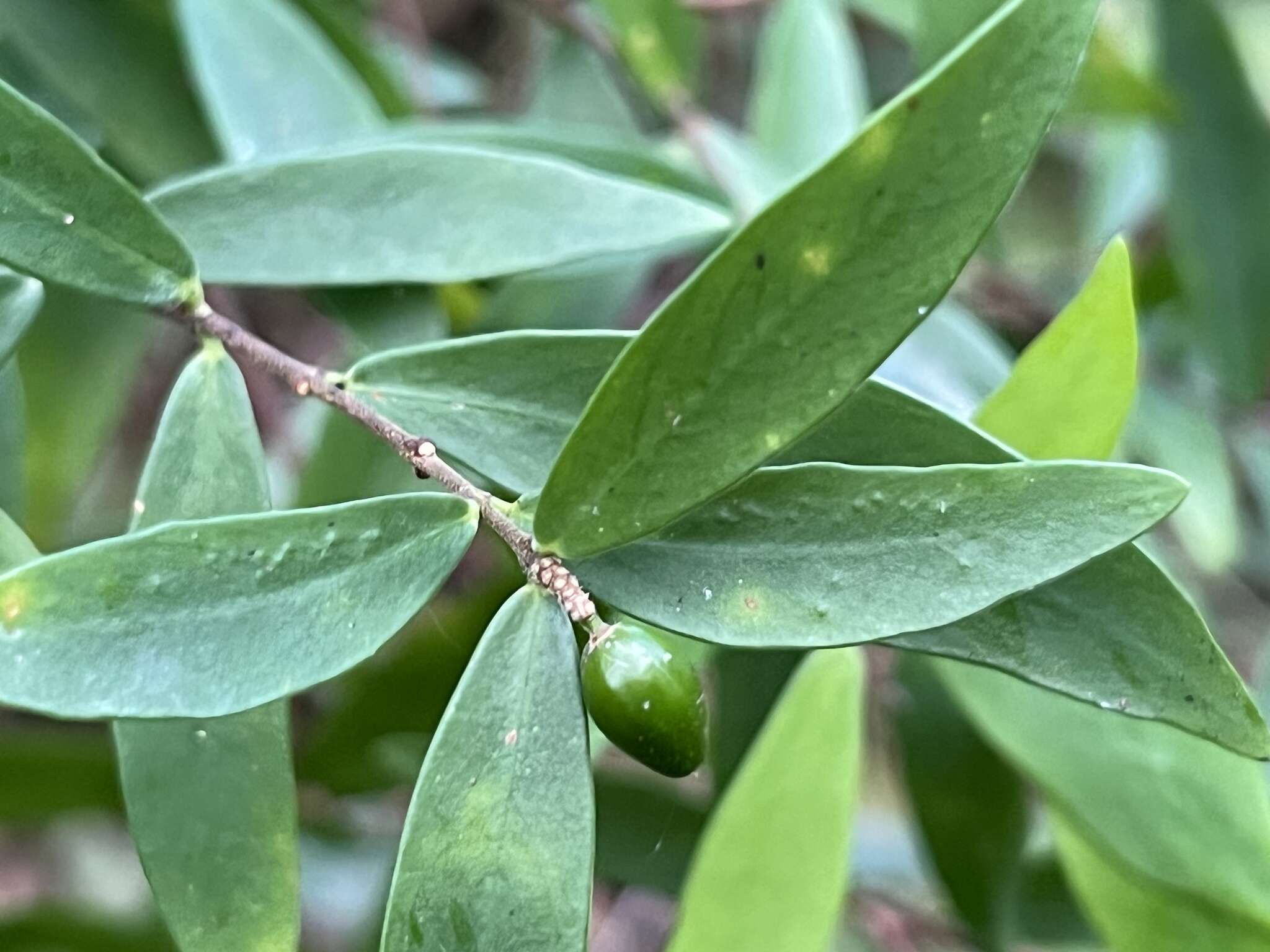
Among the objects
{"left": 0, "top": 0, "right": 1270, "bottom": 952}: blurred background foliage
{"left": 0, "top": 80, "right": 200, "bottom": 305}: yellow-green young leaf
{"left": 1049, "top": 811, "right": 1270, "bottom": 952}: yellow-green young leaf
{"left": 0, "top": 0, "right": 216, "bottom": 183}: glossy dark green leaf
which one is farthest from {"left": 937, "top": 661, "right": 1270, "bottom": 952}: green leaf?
{"left": 0, "top": 0, "right": 216, "bottom": 183}: glossy dark green leaf

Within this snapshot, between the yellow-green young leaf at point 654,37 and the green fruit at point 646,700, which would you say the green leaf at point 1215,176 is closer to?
the yellow-green young leaf at point 654,37

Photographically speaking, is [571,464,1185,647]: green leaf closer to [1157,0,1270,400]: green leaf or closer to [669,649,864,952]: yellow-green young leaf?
[669,649,864,952]: yellow-green young leaf

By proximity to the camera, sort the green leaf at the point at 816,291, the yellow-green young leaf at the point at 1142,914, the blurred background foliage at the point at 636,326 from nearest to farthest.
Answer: the green leaf at the point at 816,291 → the yellow-green young leaf at the point at 1142,914 → the blurred background foliage at the point at 636,326

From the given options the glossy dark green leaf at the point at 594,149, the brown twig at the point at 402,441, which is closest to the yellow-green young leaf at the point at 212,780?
the brown twig at the point at 402,441

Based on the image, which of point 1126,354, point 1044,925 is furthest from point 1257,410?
point 1126,354

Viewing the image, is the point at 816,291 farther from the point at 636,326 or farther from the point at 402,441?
the point at 636,326

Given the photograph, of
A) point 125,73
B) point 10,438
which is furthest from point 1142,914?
point 125,73
